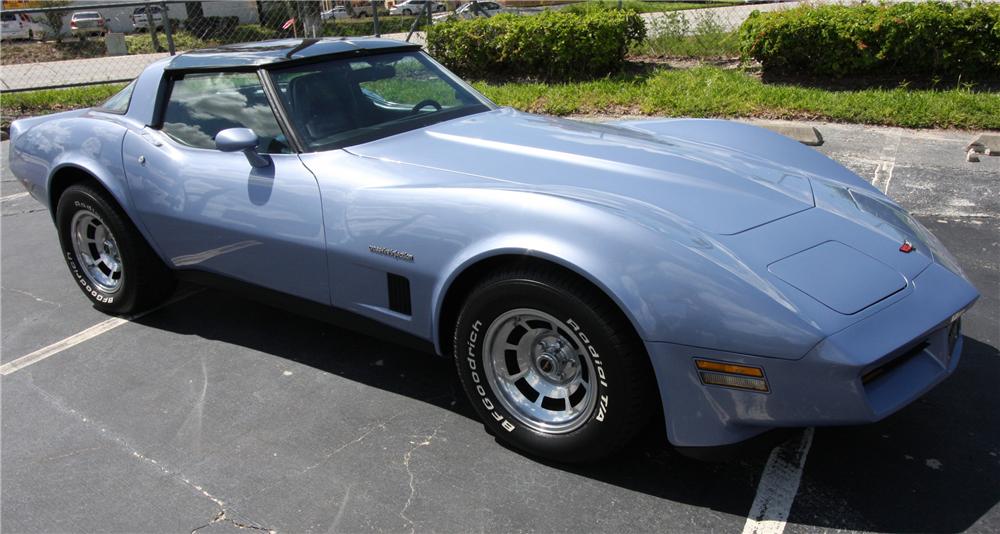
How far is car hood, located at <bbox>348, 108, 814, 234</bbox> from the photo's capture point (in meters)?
2.81

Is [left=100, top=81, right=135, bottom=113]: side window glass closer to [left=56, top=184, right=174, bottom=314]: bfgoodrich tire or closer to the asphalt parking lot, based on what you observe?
[left=56, top=184, right=174, bottom=314]: bfgoodrich tire

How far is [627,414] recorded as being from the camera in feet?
8.45

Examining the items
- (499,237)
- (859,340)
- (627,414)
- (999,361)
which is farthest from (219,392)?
(999,361)

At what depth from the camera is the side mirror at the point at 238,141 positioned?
132 inches

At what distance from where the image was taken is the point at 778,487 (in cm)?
269

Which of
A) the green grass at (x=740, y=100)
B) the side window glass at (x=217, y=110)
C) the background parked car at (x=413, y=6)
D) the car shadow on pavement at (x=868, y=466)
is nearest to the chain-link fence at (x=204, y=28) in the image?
the background parked car at (x=413, y=6)

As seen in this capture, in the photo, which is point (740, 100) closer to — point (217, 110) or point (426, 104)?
point (426, 104)

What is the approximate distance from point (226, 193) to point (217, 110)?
525 mm

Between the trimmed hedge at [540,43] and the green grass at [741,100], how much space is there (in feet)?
1.15

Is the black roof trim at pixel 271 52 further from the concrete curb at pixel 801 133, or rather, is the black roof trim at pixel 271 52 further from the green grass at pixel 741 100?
the green grass at pixel 741 100

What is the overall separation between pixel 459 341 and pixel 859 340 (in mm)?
1343

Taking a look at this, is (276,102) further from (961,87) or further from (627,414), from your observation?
(961,87)

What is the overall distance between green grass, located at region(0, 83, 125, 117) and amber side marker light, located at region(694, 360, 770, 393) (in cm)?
1101

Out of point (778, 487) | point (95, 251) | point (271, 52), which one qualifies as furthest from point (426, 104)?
point (778, 487)
